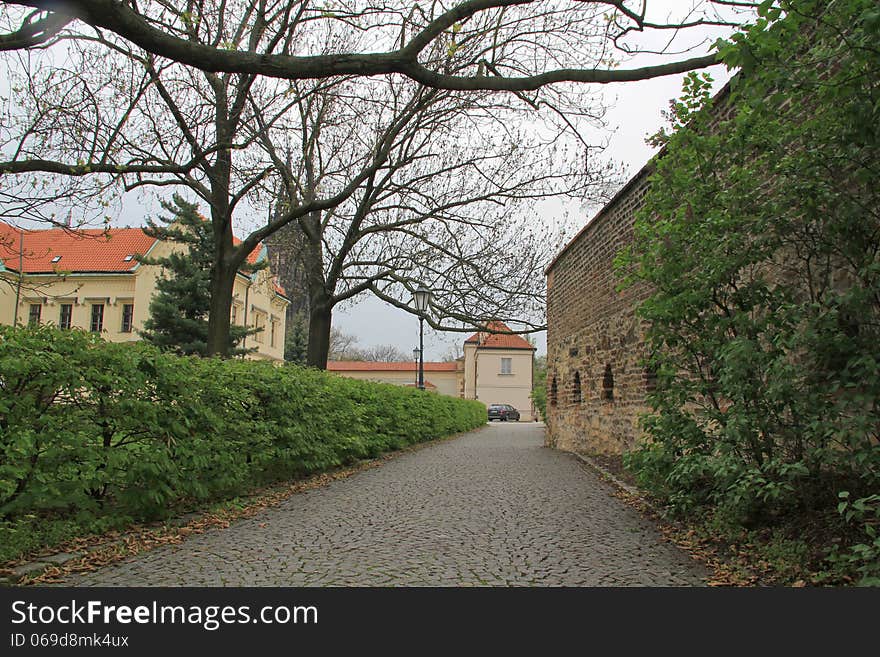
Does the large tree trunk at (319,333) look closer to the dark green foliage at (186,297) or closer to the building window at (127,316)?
the dark green foliage at (186,297)

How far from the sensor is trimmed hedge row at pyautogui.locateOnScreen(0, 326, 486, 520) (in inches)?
174

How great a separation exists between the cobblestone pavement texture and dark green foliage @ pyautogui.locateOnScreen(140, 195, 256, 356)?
16285 millimetres

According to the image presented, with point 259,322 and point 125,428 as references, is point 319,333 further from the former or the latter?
point 259,322

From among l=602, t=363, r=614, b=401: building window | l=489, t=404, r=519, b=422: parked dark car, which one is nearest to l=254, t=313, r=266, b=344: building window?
l=489, t=404, r=519, b=422: parked dark car

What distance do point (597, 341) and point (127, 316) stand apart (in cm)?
2979

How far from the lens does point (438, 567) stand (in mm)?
4395

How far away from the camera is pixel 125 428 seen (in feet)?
17.0

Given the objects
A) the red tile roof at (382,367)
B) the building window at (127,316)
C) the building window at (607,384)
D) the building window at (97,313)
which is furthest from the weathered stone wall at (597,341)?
the red tile roof at (382,367)

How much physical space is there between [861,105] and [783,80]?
0.53 metres

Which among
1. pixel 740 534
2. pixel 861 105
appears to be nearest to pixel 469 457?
pixel 740 534

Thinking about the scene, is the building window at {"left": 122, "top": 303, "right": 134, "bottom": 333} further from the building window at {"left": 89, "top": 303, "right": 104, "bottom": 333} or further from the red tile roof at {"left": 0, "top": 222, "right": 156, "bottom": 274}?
the red tile roof at {"left": 0, "top": 222, "right": 156, "bottom": 274}

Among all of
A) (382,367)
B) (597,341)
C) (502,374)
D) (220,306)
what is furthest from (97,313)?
(597,341)

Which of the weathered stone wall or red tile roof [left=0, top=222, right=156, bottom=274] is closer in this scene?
the weathered stone wall

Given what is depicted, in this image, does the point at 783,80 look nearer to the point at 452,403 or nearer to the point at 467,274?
the point at 467,274
